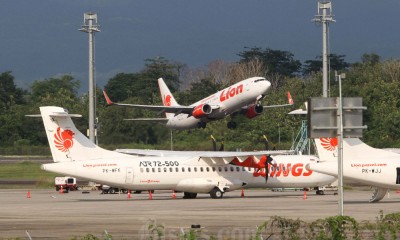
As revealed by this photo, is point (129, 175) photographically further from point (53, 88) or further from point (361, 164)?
point (53, 88)

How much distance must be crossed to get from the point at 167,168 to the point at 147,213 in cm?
1472

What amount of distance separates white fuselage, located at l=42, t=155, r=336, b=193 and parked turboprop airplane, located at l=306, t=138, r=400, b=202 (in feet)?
37.6

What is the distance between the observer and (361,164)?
50750mm

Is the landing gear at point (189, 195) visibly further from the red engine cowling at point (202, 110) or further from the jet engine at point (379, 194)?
the red engine cowling at point (202, 110)

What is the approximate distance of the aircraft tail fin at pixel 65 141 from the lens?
196 ft

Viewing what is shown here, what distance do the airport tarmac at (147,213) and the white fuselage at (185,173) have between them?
1.31m

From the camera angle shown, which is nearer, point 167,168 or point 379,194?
point 379,194

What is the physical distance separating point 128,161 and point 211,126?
41588mm

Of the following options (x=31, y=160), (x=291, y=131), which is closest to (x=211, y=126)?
(x=291, y=131)

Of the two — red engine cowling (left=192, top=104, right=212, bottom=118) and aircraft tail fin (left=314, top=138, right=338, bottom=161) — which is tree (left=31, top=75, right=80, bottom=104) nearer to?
red engine cowling (left=192, top=104, right=212, bottom=118)

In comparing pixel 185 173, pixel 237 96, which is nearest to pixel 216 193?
pixel 185 173

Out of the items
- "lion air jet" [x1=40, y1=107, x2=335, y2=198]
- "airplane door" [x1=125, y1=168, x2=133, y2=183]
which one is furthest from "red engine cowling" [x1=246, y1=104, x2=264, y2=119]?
"airplane door" [x1=125, y1=168, x2=133, y2=183]

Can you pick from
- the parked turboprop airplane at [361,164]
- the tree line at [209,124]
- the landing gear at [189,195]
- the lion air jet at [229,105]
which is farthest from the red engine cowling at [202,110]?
the parked turboprop airplane at [361,164]

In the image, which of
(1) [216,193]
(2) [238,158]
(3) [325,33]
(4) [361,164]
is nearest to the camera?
(4) [361,164]
